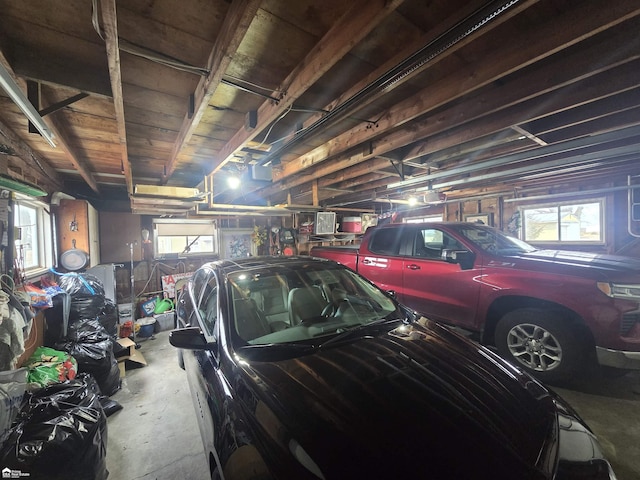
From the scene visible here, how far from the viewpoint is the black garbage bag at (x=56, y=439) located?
1.45m

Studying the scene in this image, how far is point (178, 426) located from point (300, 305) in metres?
1.62

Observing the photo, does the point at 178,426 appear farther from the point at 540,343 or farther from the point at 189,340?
the point at 540,343

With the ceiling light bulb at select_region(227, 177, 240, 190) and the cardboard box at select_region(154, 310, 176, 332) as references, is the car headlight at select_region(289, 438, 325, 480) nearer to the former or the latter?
the ceiling light bulb at select_region(227, 177, 240, 190)

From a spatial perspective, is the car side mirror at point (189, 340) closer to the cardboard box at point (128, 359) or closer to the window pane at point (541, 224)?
the cardboard box at point (128, 359)

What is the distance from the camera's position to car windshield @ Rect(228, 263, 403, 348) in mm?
1677

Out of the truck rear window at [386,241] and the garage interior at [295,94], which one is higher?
the garage interior at [295,94]

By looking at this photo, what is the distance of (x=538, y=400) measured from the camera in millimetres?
1255

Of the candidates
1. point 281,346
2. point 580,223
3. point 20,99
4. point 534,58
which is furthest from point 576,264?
point 580,223

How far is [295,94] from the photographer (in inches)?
71.2

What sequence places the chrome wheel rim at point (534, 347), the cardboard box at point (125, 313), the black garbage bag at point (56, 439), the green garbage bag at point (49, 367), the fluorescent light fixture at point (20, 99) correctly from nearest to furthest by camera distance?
the fluorescent light fixture at point (20, 99)
the black garbage bag at point (56, 439)
the green garbage bag at point (49, 367)
the chrome wheel rim at point (534, 347)
the cardboard box at point (125, 313)

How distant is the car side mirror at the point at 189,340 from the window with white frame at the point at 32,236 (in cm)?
249

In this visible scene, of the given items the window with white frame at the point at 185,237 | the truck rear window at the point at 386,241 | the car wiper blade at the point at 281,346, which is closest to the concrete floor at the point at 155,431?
the car wiper blade at the point at 281,346

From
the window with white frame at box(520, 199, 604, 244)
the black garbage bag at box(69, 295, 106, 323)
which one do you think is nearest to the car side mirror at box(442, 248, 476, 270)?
the black garbage bag at box(69, 295, 106, 323)

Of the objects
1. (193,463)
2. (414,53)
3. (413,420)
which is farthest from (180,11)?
(193,463)
